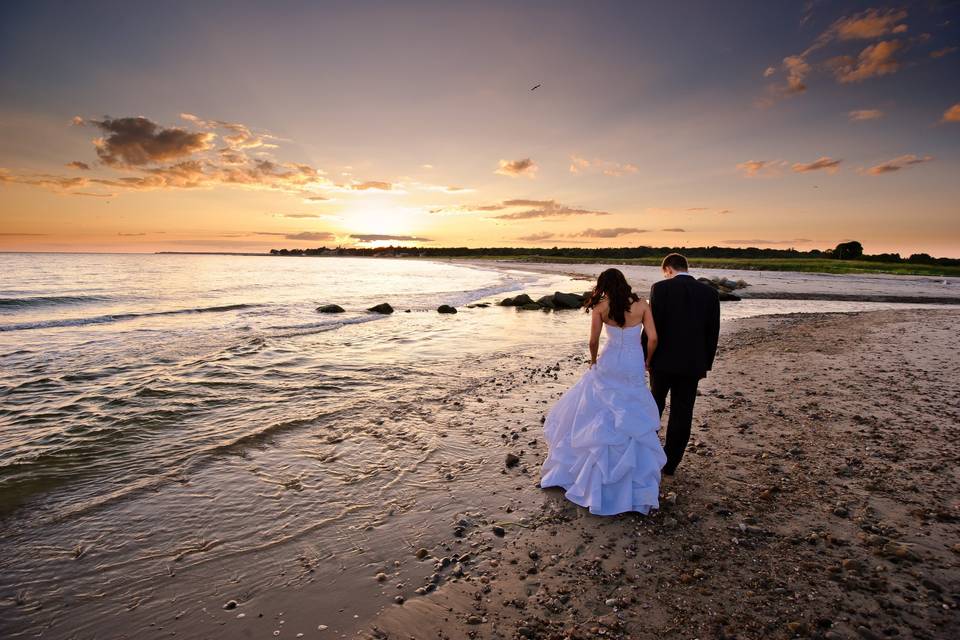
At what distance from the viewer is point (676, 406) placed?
263 inches

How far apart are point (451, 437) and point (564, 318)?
19395 mm

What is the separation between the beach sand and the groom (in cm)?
113

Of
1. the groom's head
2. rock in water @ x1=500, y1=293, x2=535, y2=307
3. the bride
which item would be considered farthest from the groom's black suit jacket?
rock in water @ x1=500, y1=293, x2=535, y2=307

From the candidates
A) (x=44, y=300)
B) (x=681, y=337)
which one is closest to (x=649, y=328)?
(x=681, y=337)

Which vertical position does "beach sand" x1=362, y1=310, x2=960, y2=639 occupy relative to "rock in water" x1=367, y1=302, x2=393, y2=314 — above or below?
above

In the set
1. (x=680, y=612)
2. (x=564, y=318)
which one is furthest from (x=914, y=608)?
(x=564, y=318)

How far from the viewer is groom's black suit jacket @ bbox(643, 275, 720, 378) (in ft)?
21.1

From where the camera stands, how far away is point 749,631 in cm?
394

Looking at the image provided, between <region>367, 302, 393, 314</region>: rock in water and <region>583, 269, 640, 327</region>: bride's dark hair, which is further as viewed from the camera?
<region>367, 302, 393, 314</region>: rock in water

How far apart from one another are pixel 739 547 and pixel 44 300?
44729mm

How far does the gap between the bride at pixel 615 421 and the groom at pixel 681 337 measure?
A: 275 mm

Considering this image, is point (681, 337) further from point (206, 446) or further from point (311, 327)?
point (311, 327)

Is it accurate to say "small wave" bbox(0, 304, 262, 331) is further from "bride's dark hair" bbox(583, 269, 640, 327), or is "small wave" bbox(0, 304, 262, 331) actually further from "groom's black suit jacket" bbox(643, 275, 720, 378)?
"groom's black suit jacket" bbox(643, 275, 720, 378)

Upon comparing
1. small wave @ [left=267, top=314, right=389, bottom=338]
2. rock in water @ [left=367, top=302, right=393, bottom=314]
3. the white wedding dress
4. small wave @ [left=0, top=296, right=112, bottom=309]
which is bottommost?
small wave @ [left=0, top=296, right=112, bottom=309]
